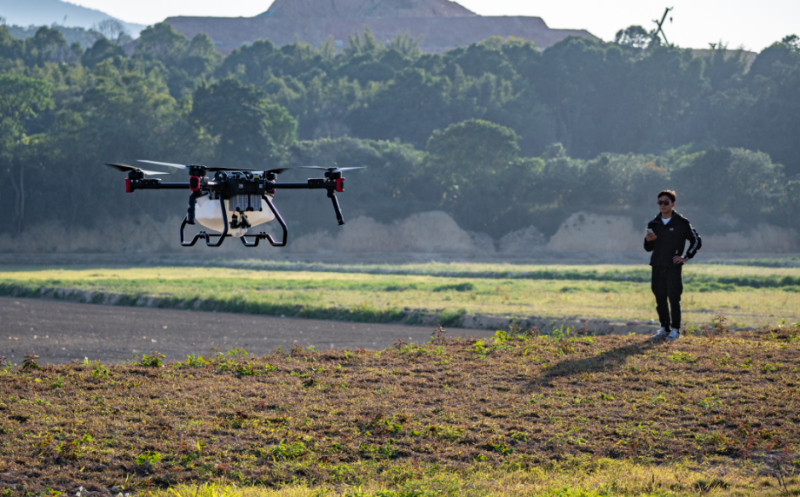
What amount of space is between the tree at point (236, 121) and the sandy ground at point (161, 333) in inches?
2031

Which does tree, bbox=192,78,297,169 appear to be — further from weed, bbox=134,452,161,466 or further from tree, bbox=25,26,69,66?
weed, bbox=134,452,161,466

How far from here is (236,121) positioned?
79.1 m

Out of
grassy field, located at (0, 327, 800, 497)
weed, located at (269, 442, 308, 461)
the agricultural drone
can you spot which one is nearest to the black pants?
grassy field, located at (0, 327, 800, 497)

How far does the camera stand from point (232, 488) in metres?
7.83

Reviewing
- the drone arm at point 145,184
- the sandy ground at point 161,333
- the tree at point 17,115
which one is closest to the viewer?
the drone arm at point 145,184

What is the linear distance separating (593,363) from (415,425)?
4.46m

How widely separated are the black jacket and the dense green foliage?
67578mm

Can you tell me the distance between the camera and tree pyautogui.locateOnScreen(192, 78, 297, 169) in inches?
3115

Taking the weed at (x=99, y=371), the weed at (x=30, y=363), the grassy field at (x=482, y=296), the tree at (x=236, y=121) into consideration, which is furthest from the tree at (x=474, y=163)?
the weed at (x=30, y=363)

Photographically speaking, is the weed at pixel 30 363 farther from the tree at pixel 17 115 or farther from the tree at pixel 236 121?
the tree at pixel 17 115

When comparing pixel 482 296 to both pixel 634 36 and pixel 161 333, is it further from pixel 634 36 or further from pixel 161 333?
pixel 634 36

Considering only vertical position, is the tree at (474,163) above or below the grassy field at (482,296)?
above

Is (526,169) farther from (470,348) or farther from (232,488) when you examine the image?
(232,488)

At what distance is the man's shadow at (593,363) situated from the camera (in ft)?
41.3
